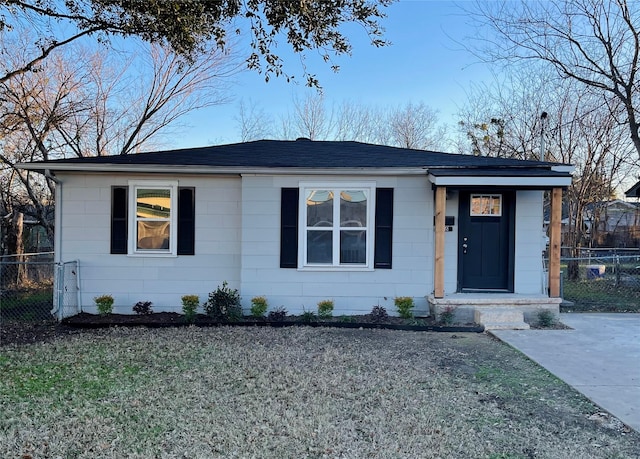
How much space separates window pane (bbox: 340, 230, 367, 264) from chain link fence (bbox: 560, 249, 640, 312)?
401 centimetres

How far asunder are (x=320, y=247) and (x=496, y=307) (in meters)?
2.96

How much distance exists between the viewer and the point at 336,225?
704cm

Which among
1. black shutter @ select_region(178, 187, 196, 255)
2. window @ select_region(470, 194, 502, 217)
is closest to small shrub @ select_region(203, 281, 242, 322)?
black shutter @ select_region(178, 187, 196, 255)

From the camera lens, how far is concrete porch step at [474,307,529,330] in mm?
6352

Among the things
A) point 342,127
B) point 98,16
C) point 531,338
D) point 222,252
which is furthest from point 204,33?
point 342,127

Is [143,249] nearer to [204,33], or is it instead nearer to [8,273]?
[204,33]

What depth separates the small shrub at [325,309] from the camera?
6859 millimetres

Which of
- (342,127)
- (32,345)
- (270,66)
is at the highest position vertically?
(342,127)

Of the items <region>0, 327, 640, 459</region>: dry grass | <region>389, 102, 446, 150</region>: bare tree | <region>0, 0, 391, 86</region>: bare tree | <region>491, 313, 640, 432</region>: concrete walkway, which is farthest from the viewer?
<region>389, 102, 446, 150</region>: bare tree

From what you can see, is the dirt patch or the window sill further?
the window sill

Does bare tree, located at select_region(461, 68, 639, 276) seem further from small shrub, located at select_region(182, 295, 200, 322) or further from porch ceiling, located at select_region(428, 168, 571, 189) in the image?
small shrub, located at select_region(182, 295, 200, 322)

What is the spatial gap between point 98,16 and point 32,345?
4.88 metres

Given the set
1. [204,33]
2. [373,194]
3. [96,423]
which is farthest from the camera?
[373,194]

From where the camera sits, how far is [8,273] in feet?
33.6
